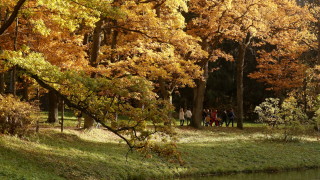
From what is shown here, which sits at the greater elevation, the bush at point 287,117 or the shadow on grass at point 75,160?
the bush at point 287,117

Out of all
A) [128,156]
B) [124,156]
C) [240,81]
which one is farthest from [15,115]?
[240,81]

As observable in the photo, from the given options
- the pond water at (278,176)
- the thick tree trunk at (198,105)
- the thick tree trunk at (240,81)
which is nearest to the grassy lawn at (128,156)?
the pond water at (278,176)

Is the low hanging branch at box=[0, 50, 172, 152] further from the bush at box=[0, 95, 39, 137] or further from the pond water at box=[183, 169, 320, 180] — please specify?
the pond water at box=[183, 169, 320, 180]

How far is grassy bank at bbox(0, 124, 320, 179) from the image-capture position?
1396 centimetres

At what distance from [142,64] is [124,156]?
602cm

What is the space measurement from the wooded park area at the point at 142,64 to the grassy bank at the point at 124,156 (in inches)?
30.2

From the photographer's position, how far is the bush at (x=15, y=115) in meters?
15.3

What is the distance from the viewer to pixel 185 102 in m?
44.8

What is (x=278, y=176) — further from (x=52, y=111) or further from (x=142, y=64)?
(x=52, y=111)

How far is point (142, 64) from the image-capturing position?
22.2 m

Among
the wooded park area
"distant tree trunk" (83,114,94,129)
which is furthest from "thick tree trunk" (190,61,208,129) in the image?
"distant tree trunk" (83,114,94,129)

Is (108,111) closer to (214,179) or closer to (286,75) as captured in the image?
(214,179)

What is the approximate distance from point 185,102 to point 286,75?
10632mm

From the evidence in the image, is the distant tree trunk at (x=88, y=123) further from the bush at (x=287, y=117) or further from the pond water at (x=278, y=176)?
the bush at (x=287, y=117)
